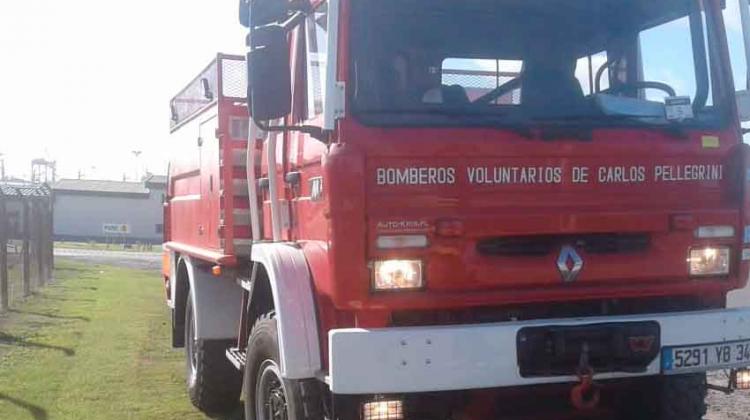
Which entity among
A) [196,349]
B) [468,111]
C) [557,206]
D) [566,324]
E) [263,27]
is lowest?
[196,349]

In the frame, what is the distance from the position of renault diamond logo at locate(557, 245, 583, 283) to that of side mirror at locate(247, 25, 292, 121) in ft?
5.00

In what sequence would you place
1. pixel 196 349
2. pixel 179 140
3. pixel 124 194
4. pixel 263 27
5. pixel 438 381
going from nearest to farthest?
pixel 438 381
pixel 263 27
pixel 196 349
pixel 179 140
pixel 124 194

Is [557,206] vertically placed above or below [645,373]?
above

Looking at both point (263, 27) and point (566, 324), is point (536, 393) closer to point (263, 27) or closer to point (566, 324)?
point (566, 324)

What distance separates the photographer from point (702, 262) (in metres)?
4.65

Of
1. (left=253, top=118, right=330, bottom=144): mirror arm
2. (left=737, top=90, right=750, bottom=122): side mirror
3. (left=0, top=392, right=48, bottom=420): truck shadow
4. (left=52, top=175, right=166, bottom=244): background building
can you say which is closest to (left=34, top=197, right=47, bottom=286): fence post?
(left=0, top=392, right=48, bottom=420): truck shadow

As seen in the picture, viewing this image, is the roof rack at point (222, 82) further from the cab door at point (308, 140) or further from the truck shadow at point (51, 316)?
the truck shadow at point (51, 316)

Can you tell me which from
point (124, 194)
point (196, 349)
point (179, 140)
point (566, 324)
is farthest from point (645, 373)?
point (124, 194)

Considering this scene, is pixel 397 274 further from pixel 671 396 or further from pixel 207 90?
pixel 207 90

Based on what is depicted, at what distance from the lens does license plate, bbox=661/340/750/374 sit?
4.39 metres

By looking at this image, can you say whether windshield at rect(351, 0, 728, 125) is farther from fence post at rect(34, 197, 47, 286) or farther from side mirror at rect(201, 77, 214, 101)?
fence post at rect(34, 197, 47, 286)

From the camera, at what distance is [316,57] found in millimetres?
4754

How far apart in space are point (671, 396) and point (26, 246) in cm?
1407

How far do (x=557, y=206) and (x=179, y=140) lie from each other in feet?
17.0
